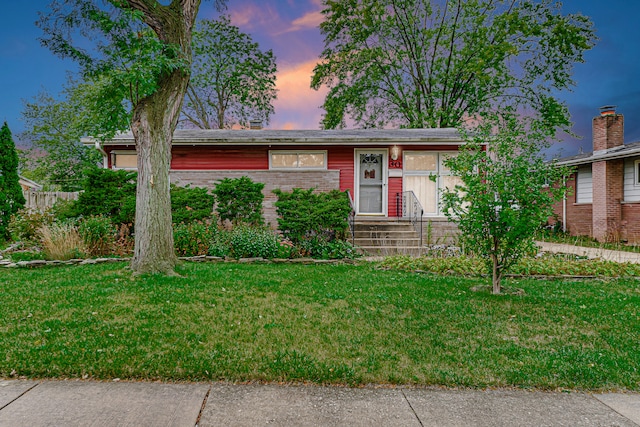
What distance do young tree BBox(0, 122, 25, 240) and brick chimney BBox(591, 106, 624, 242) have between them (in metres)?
20.5

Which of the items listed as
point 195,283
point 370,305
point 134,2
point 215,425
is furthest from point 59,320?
point 134,2

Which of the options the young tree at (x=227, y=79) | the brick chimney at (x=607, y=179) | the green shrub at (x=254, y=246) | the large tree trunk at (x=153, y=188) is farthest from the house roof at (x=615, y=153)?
the young tree at (x=227, y=79)

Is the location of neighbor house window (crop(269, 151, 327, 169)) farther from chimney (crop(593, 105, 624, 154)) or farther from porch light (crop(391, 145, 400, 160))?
chimney (crop(593, 105, 624, 154))

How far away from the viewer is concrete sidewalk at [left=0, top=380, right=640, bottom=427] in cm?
214

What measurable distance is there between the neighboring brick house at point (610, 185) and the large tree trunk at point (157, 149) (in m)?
13.4

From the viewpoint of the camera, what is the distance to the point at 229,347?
3143 millimetres

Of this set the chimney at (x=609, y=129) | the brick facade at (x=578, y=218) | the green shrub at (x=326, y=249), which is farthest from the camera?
the brick facade at (x=578, y=218)

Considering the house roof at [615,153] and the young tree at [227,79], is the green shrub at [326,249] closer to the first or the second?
the house roof at [615,153]

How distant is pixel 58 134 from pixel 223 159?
17.6 metres

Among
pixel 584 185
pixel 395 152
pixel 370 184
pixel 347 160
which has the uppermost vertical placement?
pixel 395 152

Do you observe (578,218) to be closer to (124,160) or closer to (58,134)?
(124,160)

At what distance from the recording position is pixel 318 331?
11.9 ft

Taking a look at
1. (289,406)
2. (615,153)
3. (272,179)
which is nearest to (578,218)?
(615,153)

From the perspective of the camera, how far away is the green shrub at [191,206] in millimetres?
9047
